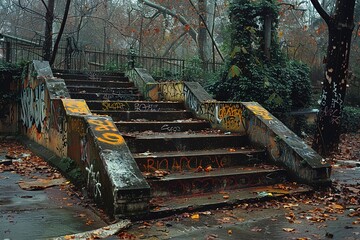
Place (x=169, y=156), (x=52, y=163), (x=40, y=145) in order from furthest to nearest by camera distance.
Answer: (x=40, y=145) → (x=52, y=163) → (x=169, y=156)

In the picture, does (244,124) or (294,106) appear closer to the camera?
(244,124)

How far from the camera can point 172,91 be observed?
10.7m

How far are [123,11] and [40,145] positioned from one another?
3209 centimetres

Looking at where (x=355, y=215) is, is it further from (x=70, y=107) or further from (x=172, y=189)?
(x=70, y=107)

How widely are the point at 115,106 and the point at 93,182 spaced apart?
412 centimetres

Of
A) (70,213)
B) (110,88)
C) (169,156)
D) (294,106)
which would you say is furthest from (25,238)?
(294,106)

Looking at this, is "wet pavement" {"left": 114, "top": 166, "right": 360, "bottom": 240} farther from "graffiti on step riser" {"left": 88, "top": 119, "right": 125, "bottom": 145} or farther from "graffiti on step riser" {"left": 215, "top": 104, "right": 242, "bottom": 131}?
"graffiti on step riser" {"left": 215, "top": 104, "right": 242, "bottom": 131}

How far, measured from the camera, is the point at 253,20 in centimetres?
1392

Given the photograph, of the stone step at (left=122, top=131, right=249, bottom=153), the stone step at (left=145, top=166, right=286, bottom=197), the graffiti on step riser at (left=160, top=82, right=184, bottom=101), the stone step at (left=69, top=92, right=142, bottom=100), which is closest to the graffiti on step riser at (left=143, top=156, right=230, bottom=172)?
the stone step at (left=145, top=166, right=286, bottom=197)

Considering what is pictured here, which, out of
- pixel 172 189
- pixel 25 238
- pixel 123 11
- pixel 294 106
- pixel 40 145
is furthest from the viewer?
pixel 123 11

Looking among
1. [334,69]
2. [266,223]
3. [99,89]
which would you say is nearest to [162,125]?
[99,89]

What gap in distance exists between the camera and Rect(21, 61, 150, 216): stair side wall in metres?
5.05

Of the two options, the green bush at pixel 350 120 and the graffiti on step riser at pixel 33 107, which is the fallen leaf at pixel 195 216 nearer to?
the graffiti on step riser at pixel 33 107

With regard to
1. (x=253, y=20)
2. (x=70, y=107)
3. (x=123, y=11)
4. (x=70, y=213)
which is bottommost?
(x=70, y=213)
